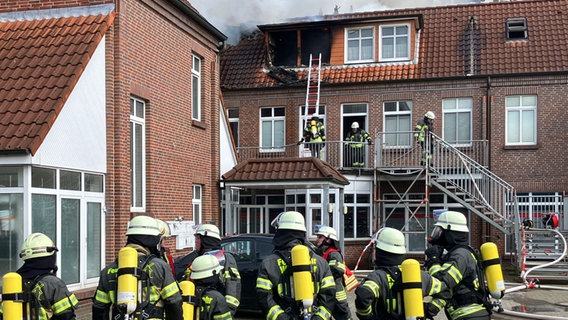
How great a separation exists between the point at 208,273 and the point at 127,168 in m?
7.24

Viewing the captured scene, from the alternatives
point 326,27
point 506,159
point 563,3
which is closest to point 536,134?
point 506,159

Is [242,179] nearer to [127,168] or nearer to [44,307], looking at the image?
[127,168]

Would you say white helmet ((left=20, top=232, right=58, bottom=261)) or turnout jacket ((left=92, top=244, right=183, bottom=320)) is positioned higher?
white helmet ((left=20, top=232, right=58, bottom=261))

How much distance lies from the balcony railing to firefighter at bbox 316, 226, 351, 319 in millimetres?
13293

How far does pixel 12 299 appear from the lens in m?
5.11

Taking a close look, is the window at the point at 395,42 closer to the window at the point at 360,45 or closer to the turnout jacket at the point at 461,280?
the window at the point at 360,45

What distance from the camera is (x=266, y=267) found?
569cm

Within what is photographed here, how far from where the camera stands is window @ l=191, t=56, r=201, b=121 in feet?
54.7

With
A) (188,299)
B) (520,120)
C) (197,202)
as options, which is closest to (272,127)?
(520,120)

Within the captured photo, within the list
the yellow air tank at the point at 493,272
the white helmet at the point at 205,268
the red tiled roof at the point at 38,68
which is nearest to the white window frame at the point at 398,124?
the red tiled roof at the point at 38,68

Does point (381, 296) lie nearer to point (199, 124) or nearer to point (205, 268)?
point (205, 268)

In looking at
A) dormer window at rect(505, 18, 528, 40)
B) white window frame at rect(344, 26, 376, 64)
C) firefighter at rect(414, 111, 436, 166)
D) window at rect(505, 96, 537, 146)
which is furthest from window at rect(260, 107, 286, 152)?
dormer window at rect(505, 18, 528, 40)

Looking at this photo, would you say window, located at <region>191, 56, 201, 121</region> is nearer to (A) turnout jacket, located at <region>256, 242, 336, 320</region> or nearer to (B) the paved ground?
(B) the paved ground

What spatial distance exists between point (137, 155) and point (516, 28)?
50.9 feet
